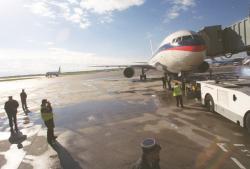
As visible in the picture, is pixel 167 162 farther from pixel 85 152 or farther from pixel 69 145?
pixel 69 145

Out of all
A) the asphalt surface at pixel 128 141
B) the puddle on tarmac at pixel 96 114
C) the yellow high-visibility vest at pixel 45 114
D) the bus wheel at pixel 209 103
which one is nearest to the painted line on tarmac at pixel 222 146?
the asphalt surface at pixel 128 141

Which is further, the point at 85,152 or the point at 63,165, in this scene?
the point at 85,152

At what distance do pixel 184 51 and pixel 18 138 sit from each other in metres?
14.7

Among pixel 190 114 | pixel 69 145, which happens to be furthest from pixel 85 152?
pixel 190 114

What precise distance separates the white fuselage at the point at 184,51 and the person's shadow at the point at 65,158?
14.1 meters

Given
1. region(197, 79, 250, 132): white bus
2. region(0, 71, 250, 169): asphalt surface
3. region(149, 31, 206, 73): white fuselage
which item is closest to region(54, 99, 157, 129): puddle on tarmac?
region(0, 71, 250, 169): asphalt surface

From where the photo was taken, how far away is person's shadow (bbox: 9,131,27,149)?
11.1 m

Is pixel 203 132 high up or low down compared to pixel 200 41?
down

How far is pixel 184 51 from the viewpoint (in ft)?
69.4

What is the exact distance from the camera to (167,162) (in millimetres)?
7750

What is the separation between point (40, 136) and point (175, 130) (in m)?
6.41

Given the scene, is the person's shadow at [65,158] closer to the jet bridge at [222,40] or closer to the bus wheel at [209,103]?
the bus wheel at [209,103]

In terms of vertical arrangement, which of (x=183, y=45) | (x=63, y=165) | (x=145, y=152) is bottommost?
(x=63, y=165)

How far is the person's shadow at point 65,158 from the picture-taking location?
7954 millimetres
